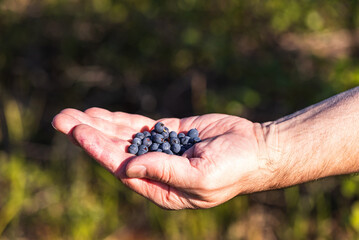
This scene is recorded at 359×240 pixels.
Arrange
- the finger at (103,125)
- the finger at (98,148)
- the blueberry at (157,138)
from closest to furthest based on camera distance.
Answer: the finger at (98,148) < the finger at (103,125) < the blueberry at (157,138)

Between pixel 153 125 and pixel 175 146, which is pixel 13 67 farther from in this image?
pixel 175 146

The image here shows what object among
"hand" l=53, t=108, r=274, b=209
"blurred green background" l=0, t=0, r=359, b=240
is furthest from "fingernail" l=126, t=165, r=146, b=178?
"blurred green background" l=0, t=0, r=359, b=240

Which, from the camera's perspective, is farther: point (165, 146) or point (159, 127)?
point (159, 127)

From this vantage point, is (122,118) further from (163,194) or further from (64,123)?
(163,194)

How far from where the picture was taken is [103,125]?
7.53 ft

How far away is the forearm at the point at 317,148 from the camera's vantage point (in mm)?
2146

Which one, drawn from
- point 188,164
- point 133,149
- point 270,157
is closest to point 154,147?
point 133,149

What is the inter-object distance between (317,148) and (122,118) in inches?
45.9

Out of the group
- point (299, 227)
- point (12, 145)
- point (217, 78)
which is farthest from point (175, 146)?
point (12, 145)

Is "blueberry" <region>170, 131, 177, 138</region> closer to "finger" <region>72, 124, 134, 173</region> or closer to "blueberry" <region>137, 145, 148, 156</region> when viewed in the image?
"blueberry" <region>137, 145, 148, 156</region>

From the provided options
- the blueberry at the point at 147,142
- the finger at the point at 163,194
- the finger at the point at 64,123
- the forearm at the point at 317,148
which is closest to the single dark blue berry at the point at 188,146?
the blueberry at the point at 147,142

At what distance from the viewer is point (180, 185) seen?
1.87 meters

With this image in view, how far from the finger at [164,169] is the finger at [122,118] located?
0.66 m

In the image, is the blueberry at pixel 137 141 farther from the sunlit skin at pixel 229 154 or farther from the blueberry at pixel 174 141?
the blueberry at pixel 174 141
